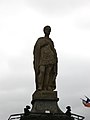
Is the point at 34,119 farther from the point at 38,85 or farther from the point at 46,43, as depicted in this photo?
the point at 46,43

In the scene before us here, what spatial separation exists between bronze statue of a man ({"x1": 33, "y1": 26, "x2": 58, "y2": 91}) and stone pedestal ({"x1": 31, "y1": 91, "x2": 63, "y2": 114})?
1.32 ft

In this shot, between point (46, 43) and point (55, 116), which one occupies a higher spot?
point (46, 43)

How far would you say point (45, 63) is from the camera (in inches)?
898

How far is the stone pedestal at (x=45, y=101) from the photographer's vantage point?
72.1 ft

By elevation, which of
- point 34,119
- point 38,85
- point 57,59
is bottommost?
point 34,119

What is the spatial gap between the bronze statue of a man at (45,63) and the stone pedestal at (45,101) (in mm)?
401

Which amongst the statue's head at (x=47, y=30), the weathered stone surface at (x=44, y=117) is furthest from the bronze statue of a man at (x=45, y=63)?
the weathered stone surface at (x=44, y=117)

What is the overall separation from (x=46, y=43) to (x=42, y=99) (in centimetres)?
301

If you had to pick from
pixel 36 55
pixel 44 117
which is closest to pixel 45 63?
pixel 36 55

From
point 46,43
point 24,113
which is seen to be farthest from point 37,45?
point 24,113

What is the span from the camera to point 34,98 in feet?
73.0

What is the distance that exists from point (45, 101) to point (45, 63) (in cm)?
199

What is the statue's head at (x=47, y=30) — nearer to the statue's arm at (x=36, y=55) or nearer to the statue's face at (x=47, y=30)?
the statue's face at (x=47, y=30)

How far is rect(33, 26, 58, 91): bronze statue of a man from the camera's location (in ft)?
74.5
